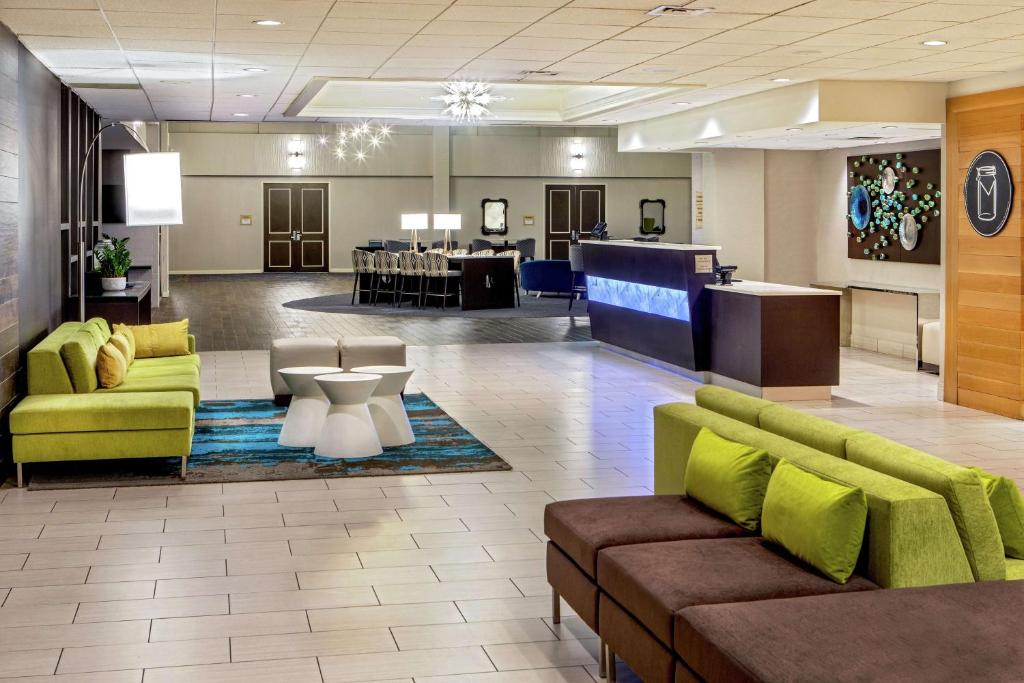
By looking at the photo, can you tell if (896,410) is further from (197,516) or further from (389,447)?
(197,516)

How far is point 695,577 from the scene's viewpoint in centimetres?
375

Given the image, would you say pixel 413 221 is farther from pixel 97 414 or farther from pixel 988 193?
pixel 97 414

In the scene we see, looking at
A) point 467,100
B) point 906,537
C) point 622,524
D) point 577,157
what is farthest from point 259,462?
point 577,157

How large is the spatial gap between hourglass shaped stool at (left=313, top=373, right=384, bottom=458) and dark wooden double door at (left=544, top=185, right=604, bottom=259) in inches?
840

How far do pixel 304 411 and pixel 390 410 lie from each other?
1.95ft

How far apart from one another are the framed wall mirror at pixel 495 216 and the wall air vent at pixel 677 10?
21.6 m

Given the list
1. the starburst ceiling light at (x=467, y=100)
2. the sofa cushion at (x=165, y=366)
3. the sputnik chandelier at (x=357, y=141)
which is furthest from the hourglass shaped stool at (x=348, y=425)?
the sputnik chandelier at (x=357, y=141)

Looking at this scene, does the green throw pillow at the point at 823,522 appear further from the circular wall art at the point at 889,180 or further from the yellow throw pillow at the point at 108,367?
the circular wall art at the point at 889,180

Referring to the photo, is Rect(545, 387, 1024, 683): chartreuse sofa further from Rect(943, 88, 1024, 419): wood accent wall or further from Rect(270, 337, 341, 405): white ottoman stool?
Rect(943, 88, 1024, 419): wood accent wall

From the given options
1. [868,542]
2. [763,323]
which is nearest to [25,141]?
[763,323]

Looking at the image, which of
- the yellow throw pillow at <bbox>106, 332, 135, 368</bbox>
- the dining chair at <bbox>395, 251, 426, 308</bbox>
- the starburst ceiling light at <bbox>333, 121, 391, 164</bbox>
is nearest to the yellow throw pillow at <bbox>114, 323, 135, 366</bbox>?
the yellow throw pillow at <bbox>106, 332, 135, 368</bbox>

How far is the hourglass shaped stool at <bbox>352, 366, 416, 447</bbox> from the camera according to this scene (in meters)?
8.35

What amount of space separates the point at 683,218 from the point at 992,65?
20.5m

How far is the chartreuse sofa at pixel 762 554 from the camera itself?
141 inches
